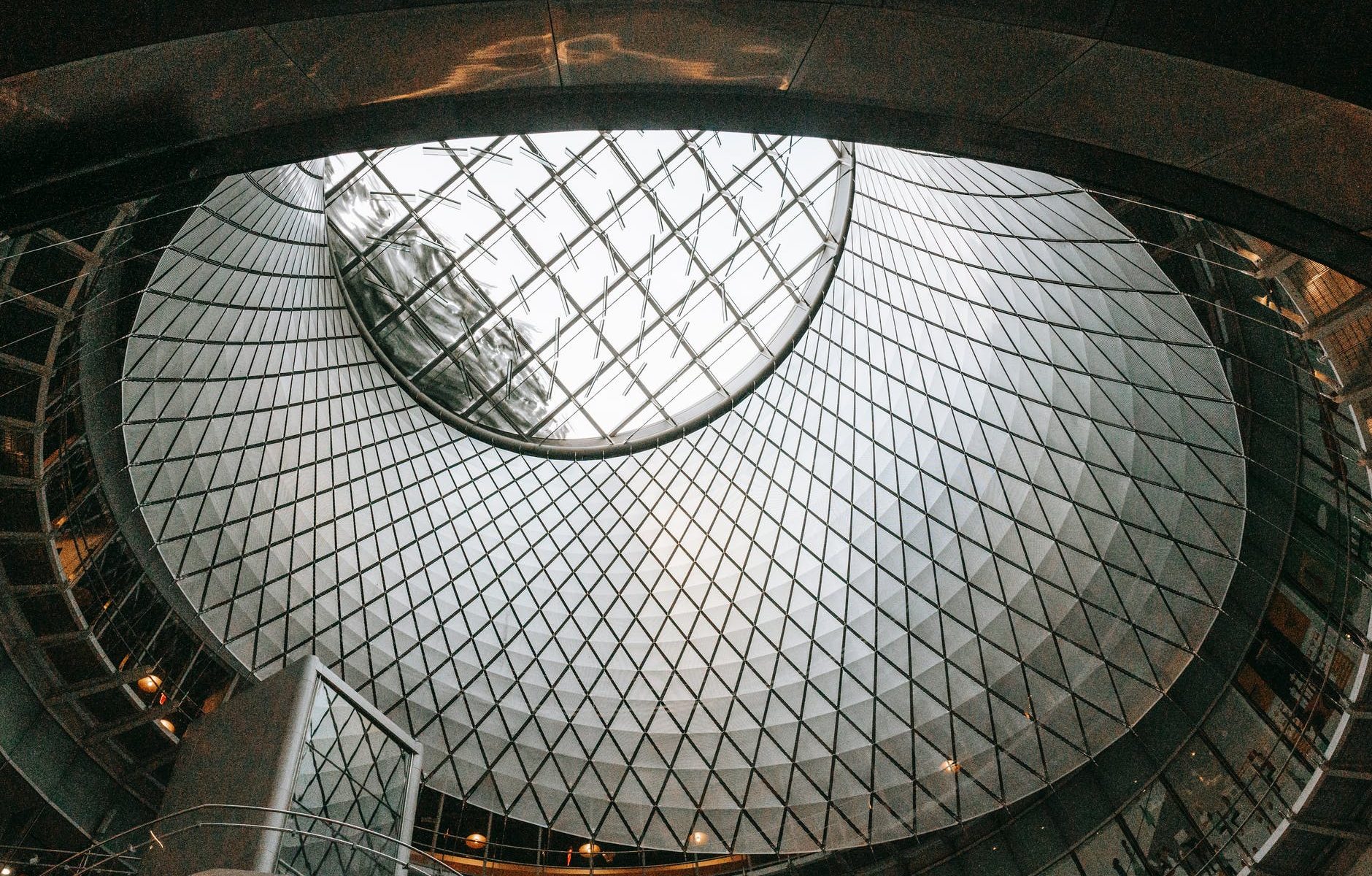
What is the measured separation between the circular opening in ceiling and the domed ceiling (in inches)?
7.1

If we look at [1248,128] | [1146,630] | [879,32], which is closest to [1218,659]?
[1146,630]

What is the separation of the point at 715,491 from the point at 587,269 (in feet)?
38.8

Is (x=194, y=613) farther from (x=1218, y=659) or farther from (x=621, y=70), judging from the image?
(x=1218, y=659)

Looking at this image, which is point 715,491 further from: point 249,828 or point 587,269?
point 249,828

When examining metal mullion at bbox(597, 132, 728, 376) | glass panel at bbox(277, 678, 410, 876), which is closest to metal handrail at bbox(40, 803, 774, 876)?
glass panel at bbox(277, 678, 410, 876)

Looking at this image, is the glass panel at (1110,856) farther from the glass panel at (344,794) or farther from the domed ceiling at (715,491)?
the glass panel at (344,794)

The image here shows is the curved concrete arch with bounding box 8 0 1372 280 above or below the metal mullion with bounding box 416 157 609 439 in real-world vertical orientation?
below

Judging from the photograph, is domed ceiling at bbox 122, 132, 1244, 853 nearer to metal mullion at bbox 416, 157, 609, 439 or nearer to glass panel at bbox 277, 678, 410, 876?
metal mullion at bbox 416, 157, 609, 439

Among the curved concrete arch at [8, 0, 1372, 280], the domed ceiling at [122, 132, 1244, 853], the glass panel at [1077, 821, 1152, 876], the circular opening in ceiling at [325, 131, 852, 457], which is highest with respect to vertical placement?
the circular opening in ceiling at [325, 131, 852, 457]

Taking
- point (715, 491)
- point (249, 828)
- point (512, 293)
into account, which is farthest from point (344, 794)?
point (512, 293)

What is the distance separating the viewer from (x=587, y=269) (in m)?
38.7

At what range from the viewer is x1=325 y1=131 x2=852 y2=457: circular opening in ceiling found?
3553 centimetres

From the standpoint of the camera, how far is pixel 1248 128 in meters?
7.37

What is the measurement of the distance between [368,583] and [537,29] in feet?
108
